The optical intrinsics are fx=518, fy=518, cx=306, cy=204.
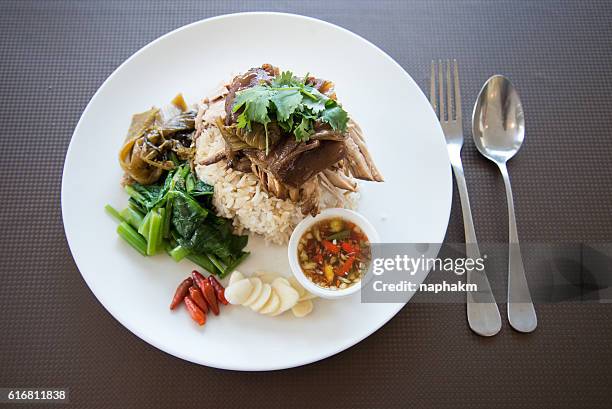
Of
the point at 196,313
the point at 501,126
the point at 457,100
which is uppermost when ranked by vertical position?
the point at 457,100

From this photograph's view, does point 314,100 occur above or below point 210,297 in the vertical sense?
above

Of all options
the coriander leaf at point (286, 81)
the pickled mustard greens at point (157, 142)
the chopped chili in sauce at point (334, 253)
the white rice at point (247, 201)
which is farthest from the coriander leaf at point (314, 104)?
→ the pickled mustard greens at point (157, 142)

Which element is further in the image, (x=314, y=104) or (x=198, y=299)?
(x=198, y=299)

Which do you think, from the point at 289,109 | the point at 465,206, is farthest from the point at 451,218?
the point at 289,109

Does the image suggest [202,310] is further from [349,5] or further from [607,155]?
[607,155]

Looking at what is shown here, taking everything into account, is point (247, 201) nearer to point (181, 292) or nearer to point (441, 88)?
point (181, 292)

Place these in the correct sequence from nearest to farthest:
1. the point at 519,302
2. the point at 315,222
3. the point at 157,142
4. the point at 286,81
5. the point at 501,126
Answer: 1. the point at 286,81
2. the point at 315,222
3. the point at 519,302
4. the point at 157,142
5. the point at 501,126
